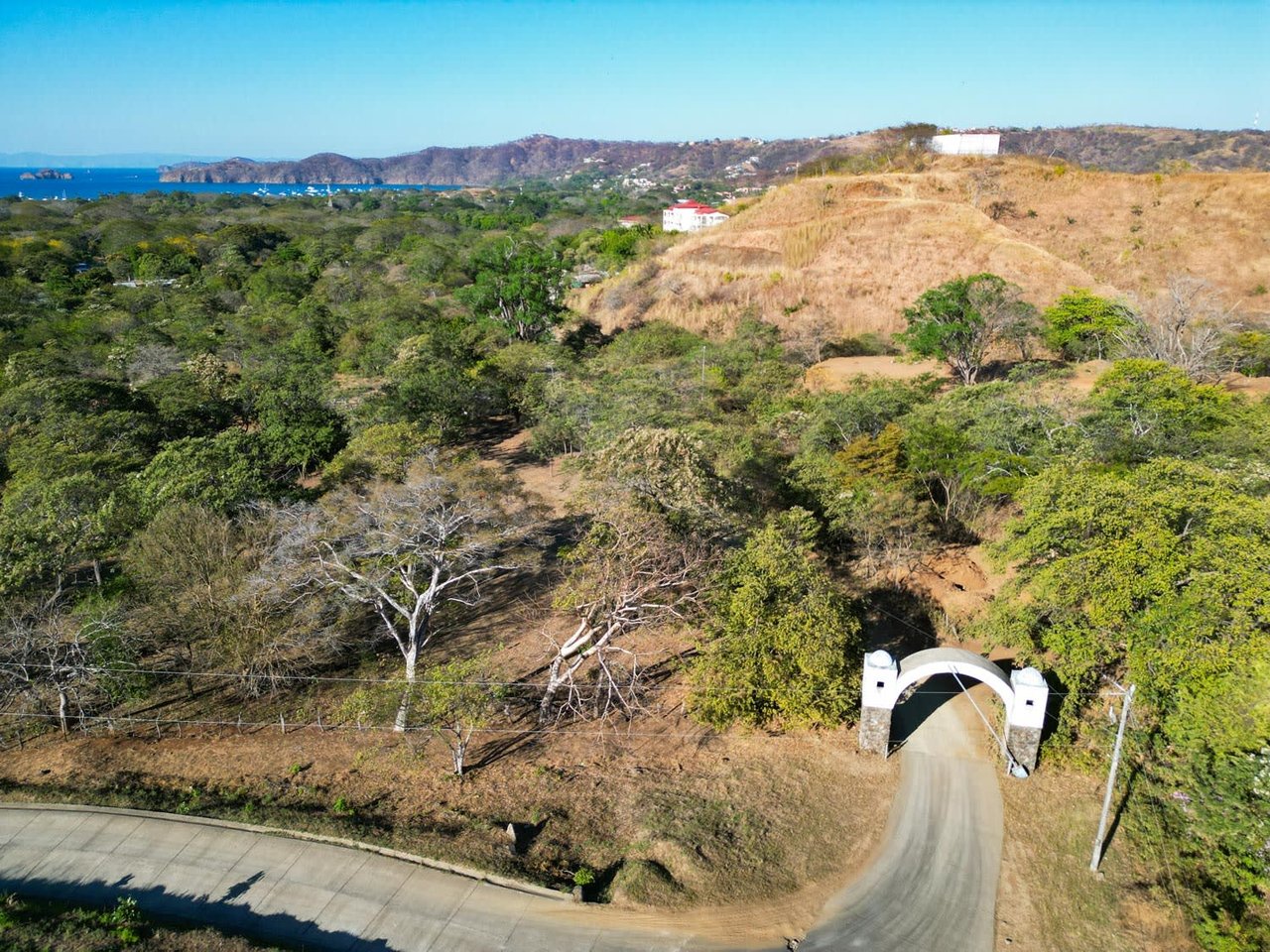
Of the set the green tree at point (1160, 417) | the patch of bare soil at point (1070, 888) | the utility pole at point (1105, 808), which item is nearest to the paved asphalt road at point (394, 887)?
the patch of bare soil at point (1070, 888)

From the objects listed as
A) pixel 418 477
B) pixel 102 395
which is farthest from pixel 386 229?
pixel 418 477

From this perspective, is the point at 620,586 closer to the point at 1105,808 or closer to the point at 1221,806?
the point at 1105,808

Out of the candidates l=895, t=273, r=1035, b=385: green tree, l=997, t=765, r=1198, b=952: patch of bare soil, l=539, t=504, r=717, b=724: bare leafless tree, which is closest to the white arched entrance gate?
l=997, t=765, r=1198, b=952: patch of bare soil

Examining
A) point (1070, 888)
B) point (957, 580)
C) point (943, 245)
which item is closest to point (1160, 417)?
point (957, 580)

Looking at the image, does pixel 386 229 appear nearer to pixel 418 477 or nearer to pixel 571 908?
pixel 418 477

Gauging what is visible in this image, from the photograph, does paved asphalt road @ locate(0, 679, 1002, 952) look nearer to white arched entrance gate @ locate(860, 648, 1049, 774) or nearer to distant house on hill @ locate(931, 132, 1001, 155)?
white arched entrance gate @ locate(860, 648, 1049, 774)

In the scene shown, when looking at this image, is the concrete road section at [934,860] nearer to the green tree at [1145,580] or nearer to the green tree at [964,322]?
the green tree at [1145,580]
